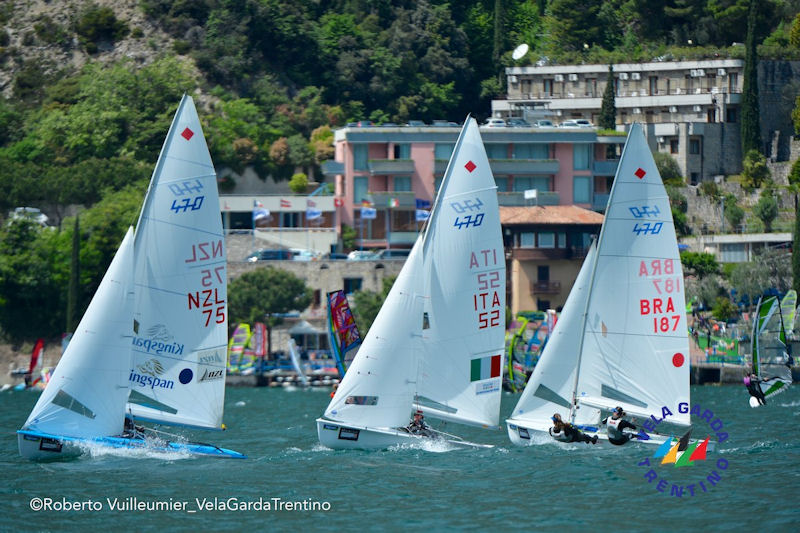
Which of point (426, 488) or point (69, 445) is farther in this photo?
point (69, 445)

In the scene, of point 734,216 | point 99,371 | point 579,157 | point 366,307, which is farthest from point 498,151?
point 99,371

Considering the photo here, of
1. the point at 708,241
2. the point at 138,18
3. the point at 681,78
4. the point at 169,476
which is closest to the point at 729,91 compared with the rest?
the point at 681,78

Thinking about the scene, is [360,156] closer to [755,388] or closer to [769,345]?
[769,345]

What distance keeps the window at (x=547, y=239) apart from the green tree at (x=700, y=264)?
829 cm

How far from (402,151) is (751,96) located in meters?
25.9

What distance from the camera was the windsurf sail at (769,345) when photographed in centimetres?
6762

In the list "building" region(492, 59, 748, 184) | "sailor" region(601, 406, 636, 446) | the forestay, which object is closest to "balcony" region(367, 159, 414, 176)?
"building" region(492, 59, 748, 184)

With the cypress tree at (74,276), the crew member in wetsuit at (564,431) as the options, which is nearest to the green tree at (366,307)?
the cypress tree at (74,276)

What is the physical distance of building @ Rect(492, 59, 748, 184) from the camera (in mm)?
120688

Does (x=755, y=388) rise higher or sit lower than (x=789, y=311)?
lower

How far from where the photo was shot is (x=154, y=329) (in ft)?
154

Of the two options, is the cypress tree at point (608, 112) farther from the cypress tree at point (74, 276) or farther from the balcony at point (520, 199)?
the cypress tree at point (74, 276)

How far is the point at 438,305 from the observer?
49.9 meters

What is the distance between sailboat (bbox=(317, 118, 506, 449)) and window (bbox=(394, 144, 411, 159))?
61.9 meters
